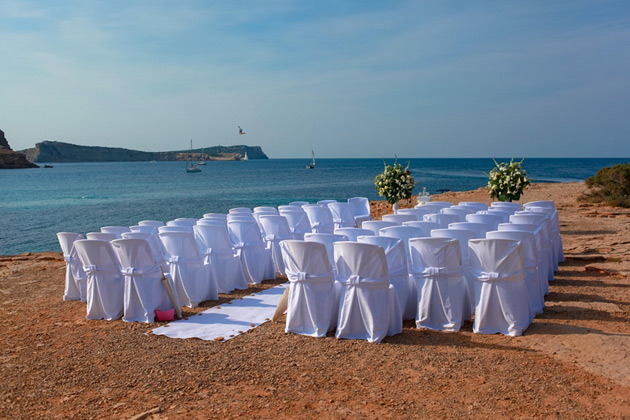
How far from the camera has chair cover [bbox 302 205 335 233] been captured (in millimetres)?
9875

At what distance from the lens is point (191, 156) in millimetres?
165125

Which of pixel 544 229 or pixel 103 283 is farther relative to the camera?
pixel 544 229

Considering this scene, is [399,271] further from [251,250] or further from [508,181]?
[508,181]

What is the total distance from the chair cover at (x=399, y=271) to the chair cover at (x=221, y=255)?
2374mm

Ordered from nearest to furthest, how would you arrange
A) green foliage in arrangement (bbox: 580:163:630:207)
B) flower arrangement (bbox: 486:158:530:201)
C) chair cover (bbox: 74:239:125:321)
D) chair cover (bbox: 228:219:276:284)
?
chair cover (bbox: 74:239:125:321) < chair cover (bbox: 228:219:276:284) < flower arrangement (bbox: 486:158:530:201) < green foliage in arrangement (bbox: 580:163:630:207)

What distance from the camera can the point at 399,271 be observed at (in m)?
5.88

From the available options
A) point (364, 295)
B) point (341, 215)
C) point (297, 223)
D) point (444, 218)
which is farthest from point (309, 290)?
point (341, 215)

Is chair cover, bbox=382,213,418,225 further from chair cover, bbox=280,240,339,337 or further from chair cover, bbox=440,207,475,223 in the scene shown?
chair cover, bbox=280,240,339,337

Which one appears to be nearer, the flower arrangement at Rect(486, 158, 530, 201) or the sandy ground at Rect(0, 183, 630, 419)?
the sandy ground at Rect(0, 183, 630, 419)

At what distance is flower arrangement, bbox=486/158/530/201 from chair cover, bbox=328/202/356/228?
353 centimetres

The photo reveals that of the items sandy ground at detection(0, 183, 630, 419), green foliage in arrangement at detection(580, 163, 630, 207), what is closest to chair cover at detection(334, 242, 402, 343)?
sandy ground at detection(0, 183, 630, 419)

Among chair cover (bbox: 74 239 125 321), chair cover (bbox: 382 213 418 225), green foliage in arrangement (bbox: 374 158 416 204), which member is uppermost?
green foliage in arrangement (bbox: 374 158 416 204)

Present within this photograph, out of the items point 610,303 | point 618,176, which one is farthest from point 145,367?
point 618,176

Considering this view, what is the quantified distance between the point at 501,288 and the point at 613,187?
48.0 ft
